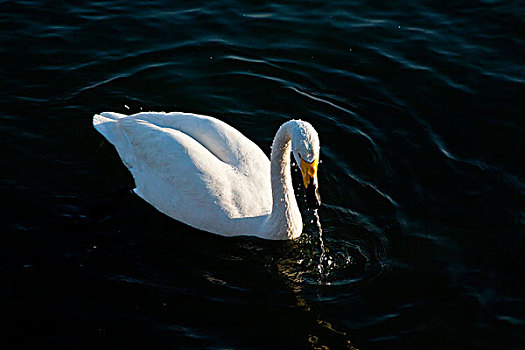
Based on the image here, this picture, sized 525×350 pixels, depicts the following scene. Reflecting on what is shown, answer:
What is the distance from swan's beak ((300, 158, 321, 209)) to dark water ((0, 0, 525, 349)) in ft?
3.83

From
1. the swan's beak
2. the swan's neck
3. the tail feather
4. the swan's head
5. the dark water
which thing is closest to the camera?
the swan's head

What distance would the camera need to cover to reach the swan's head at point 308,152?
28.0 ft

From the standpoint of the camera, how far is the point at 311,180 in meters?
8.67

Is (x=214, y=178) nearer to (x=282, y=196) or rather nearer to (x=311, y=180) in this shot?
(x=282, y=196)

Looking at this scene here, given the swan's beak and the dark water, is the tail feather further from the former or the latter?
the swan's beak

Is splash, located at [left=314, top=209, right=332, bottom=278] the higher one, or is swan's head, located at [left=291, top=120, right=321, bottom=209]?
swan's head, located at [left=291, top=120, right=321, bottom=209]

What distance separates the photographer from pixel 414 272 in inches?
375

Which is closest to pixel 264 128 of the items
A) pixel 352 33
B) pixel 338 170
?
pixel 338 170

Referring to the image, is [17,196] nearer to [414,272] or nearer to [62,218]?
[62,218]

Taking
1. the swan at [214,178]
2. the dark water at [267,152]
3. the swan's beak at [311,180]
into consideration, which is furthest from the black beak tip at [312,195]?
the dark water at [267,152]

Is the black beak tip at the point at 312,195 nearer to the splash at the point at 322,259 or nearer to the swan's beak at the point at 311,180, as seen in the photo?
the swan's beak at the point at 311,180

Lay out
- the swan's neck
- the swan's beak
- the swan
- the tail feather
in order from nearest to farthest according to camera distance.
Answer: the swan's beak → the swan's neck → the swan → the tail feather

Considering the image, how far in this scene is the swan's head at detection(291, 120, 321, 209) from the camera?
8531 millimetres

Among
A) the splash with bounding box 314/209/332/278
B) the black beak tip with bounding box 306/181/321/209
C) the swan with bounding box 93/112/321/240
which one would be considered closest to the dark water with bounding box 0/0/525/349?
the splash with bounding box 314/209/332/278
